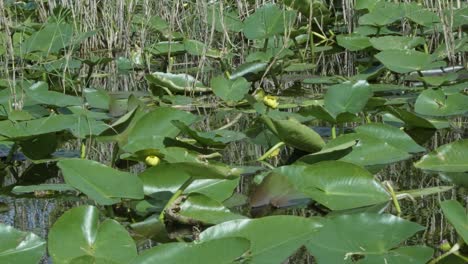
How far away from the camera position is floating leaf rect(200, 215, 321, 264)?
63.1 inches

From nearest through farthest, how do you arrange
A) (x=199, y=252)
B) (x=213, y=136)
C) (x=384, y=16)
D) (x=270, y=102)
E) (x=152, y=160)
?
(x=199, y=252) → (x=152, y=160) → (x=213, y=136) → (x=270, y=102) → (x=384, y=16)

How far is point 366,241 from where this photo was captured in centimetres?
165

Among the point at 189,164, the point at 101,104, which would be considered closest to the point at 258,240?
the point at 189,164

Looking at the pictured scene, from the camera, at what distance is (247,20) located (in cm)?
360

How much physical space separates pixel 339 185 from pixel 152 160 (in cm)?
45

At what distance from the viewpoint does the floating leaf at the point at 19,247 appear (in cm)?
162

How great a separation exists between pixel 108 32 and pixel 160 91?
79 centimetres

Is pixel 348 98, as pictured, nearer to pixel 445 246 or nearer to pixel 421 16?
pixel 445 246

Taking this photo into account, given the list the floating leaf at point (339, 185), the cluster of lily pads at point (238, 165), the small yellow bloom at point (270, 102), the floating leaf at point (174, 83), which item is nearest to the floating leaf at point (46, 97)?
the cluster of lily pads at point (238, 165)

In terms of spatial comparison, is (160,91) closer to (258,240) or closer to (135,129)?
(135,129)

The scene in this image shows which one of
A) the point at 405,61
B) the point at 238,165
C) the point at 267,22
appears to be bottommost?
the point at 238,165

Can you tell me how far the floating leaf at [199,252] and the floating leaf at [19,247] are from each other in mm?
239

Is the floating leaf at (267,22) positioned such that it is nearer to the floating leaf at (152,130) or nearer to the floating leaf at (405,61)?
the floating leaf at (405,61)

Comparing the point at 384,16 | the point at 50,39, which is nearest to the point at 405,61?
the point at 384,16
